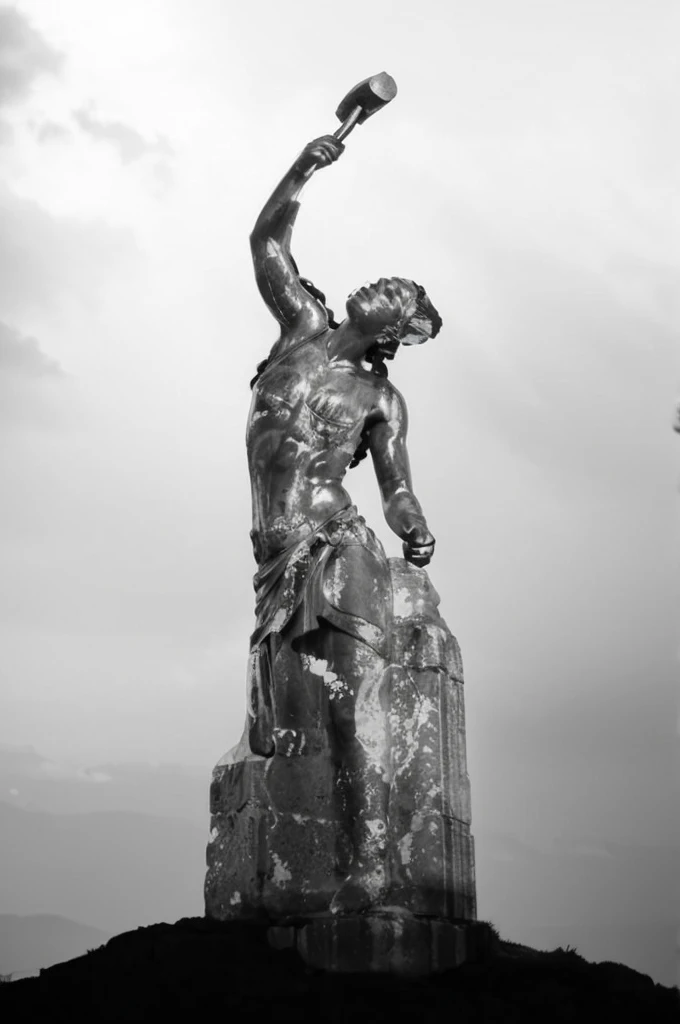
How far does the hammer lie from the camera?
18.8ft

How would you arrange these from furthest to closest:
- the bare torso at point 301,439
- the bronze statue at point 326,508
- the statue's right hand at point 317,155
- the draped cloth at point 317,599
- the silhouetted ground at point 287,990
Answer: the statue's right hand at point 317,155 < the bare torso at point 301,439 < the draped cloth at point 317,599 < the bronze statue at point 326,508 < the silhouetted ground at point 287,990

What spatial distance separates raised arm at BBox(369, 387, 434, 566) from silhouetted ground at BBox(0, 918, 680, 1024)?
6.40 feet

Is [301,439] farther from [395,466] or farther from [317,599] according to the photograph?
[317,599]

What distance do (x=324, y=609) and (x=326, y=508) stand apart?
1.87 feet

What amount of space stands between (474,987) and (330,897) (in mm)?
703

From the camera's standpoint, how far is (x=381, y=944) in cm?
421

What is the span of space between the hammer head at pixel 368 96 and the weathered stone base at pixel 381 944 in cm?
380

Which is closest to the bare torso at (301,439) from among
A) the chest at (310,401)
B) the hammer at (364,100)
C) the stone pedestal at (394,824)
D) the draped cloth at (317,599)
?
the chest at (310,401)

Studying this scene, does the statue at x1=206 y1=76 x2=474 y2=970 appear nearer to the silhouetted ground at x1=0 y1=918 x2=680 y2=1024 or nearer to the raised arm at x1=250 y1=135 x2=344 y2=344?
the raised arm at x1=250 y1=135 x2=344 y2=344

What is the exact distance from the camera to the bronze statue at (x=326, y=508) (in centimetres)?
→ 484

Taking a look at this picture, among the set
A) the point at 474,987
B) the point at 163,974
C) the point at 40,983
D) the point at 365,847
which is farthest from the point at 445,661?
the point at 40,983

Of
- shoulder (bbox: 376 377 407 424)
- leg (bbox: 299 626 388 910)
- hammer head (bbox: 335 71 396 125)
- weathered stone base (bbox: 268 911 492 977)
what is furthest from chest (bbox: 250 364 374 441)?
weathered stone base (bbox: 268 911 492 977)

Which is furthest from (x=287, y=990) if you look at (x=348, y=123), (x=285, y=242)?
(x=348, y=123)

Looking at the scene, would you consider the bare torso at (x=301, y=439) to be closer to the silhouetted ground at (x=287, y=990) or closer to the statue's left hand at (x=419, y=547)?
the statue's left hand at (x=419, y=547)
